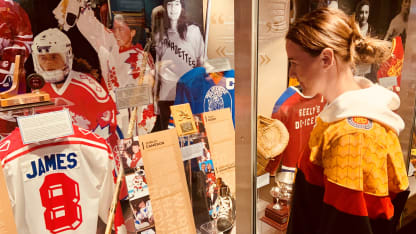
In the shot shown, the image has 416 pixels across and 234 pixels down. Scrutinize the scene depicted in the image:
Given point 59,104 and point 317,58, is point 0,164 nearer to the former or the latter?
point 59,104

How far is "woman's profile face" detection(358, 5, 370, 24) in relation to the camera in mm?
882

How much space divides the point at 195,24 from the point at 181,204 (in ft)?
3.70

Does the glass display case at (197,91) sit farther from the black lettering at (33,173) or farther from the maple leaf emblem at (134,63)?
the black lettering at (33,173)

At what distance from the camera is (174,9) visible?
1929 mm

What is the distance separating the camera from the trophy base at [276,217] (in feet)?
3.13

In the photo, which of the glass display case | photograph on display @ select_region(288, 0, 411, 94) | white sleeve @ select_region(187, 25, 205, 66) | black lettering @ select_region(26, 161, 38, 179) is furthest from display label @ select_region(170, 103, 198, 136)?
photograph on display @ select_region(288, 0, 411, 94)

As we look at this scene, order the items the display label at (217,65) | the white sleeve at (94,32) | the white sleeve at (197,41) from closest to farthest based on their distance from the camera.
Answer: the white sleeve at (94,32), the white sleeve at (197,41), the display label at (217,65)

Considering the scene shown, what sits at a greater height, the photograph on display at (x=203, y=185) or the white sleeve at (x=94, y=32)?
the white sleeve at (x=94, y=32)

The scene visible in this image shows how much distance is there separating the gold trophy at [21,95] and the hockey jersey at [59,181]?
11 cm

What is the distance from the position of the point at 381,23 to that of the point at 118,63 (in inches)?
52.2

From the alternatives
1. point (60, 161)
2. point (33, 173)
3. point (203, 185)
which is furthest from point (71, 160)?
point (203, 185)

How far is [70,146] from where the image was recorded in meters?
1.41

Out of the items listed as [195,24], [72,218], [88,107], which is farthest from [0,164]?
[195,24]

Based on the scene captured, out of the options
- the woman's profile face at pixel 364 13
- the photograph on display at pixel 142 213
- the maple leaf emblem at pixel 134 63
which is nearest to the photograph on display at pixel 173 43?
the maple leaf emblem at pixel 134 63
